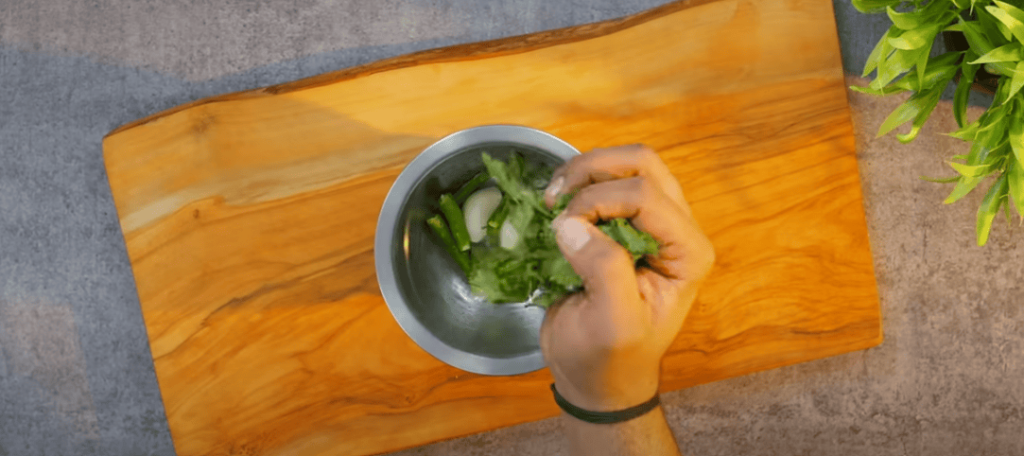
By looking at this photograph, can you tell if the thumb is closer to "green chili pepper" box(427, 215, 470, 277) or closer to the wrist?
the wrist

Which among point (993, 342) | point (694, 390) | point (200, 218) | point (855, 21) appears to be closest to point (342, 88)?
point (200, 218)

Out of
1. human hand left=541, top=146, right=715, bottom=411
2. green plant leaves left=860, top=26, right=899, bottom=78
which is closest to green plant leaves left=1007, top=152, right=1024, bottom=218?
green plant leaves left=860, top=26, right=899, bottom=78

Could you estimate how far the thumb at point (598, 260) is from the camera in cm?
58

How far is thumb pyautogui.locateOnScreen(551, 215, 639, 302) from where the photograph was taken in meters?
0.58

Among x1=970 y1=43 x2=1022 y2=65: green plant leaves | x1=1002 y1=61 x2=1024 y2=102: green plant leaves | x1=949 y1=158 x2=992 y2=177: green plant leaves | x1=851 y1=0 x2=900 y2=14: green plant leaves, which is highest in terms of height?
x1=851 y1=0 x2=900 y2=14: green plant leaves

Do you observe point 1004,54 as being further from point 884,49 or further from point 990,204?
point 990,204

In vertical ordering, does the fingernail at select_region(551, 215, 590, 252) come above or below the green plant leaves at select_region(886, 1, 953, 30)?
below

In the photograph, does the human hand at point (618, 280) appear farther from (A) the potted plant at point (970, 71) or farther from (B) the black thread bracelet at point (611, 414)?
(A) the potted plant at point (970, 71)

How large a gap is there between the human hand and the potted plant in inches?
15.1

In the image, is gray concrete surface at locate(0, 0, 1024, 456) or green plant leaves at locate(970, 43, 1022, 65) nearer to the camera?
green plant leaves at locate(970, 43, 1022, 65)

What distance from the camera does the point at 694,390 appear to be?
1236 mm

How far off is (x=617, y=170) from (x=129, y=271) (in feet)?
3.60

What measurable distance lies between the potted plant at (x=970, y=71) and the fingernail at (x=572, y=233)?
48 cm

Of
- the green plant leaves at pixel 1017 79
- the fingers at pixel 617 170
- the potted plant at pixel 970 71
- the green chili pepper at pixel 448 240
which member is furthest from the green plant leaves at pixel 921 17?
the green chili pepper at pixel 448 240
